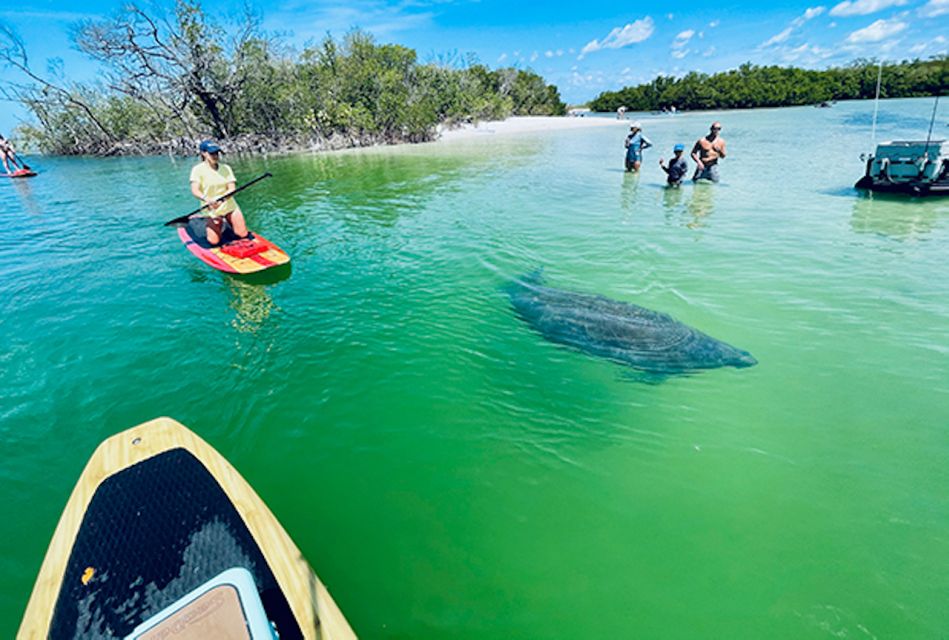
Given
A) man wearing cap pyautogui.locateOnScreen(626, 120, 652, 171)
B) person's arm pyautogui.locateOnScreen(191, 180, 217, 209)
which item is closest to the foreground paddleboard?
person's arm pyautogui.locateOnScreen(191, 180, 217, 209)

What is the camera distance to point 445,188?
60.1 feet

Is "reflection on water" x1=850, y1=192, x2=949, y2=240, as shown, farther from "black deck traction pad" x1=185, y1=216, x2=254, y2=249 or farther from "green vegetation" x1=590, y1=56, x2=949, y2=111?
"green vegetation" x1=590, y1=56, x2=949, y2=111

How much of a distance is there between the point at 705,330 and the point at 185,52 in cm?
3615

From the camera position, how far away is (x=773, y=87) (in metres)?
83.5

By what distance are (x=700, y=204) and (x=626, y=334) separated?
33.4ft

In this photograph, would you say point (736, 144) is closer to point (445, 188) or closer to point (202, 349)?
point (445, 188)

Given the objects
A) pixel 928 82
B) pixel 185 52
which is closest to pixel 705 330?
pixel 185 52

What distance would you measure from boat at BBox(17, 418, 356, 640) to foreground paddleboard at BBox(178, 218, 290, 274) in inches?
226

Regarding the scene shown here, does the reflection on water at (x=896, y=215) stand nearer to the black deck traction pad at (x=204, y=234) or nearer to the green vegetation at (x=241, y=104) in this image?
the black deck traction pad at (x=204, y=234)

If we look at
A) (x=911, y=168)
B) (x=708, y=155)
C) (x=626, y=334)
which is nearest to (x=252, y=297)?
(x=626, y=334)

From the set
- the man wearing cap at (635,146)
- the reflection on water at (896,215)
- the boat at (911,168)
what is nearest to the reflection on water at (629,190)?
the man wearing cap at (635,146)

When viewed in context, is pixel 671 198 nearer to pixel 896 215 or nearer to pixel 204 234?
pixel 896 215

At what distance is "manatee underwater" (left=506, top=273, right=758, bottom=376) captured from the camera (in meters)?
5.82

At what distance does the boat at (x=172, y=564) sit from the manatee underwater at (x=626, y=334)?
4.60 metres
